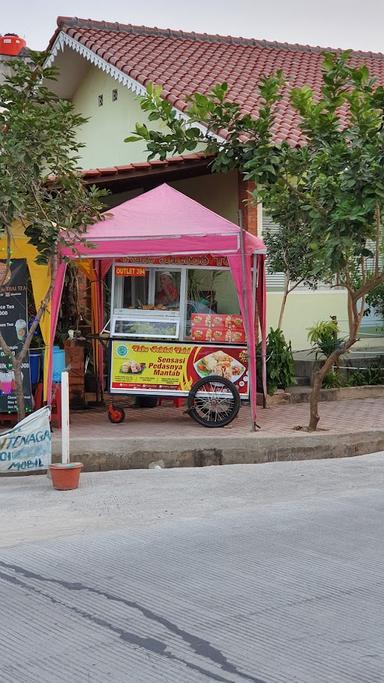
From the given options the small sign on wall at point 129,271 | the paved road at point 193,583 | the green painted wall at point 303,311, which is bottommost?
the paved road at point 193,583

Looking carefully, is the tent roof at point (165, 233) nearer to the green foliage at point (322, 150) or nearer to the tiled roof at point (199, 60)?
the green foliage at point (322, 150)

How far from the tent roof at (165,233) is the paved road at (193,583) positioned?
3.48 metres

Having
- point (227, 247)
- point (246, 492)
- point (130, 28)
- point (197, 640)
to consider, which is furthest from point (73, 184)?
point (130, 28)

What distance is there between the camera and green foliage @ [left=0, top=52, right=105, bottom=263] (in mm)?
10750

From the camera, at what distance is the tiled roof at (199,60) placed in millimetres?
17234

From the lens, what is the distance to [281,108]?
17734 mm

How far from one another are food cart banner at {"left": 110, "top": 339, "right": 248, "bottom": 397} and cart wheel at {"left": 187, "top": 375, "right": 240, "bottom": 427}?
0.12 m

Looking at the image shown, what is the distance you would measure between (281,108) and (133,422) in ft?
24.6

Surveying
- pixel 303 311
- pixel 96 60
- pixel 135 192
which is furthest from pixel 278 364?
pixel 96 60

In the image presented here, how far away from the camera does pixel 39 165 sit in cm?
1108

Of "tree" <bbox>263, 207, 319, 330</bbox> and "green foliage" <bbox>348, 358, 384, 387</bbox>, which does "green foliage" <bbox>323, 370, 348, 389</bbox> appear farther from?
"tree" <bbox>263, 207, 319, 330</bbox>

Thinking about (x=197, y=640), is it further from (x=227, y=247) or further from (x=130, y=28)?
(x=130, y=28)

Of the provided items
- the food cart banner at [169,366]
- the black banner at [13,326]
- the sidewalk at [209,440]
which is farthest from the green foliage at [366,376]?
the black banner at [13,326]

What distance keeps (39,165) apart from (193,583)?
251 inches
